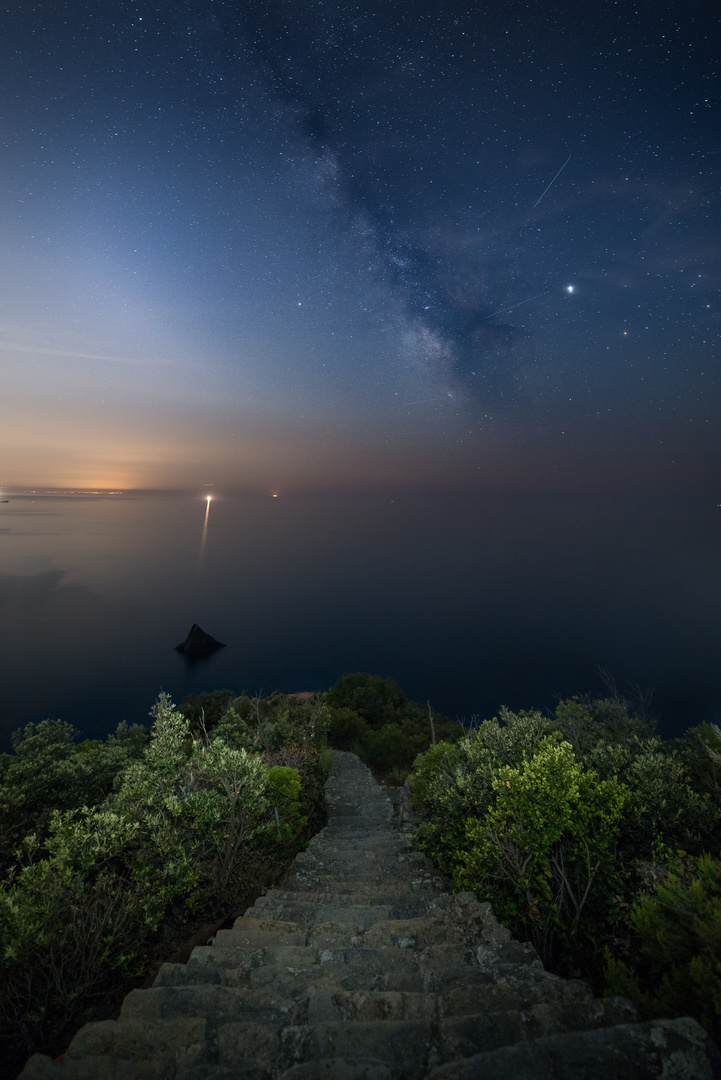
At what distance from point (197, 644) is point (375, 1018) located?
9905 centimetres

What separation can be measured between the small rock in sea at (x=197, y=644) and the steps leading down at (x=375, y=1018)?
310ft

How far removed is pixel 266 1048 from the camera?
459 cm

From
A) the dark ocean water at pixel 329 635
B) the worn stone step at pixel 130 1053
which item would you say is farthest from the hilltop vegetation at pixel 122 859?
the dark ocean water at pixel 329 635

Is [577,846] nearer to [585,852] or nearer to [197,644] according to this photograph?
[585,852]

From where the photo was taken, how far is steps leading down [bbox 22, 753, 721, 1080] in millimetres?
3990

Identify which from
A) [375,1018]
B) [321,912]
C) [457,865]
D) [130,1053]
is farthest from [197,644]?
[375,1018]

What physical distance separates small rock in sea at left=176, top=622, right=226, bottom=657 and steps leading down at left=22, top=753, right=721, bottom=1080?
9451 centimetres

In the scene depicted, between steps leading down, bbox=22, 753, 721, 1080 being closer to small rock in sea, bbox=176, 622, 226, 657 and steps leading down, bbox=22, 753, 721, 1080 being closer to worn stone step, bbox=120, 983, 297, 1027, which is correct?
worn stone step, bbox=120, 983, 297, 1027

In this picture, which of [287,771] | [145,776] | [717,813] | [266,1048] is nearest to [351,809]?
[287,771]

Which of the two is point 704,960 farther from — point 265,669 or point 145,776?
point 265,669

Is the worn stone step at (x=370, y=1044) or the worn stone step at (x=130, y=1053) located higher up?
the worn stone step at (x=370, y=1044)

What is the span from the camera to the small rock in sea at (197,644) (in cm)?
9300

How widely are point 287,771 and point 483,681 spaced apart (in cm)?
9481

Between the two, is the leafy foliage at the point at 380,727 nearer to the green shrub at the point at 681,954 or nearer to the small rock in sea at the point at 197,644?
the green shrub at the point at 681,954
